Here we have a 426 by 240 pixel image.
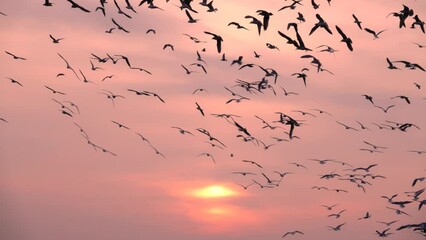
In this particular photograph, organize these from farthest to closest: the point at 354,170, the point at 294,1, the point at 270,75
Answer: the point at 354,170, the point at 270,75, the point at 294,1

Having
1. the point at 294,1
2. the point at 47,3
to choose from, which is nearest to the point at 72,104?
the point at 47,3

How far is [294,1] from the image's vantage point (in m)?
60.6

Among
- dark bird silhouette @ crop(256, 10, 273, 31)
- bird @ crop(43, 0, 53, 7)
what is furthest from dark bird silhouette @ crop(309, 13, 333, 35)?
bird @ crop(43, 0, 53, 7)

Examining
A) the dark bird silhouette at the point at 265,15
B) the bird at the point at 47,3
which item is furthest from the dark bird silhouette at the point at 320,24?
the bird at the point at 47,3

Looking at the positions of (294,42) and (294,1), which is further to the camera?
(294,1)

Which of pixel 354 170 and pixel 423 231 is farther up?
pixel 354 170

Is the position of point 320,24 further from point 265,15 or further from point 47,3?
point 47,3

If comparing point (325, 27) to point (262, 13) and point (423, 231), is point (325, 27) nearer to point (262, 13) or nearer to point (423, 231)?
point (262, 13)

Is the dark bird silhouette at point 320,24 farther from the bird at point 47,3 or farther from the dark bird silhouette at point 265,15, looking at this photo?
the bird at point 47,3

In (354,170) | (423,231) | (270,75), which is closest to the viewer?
(423,231)

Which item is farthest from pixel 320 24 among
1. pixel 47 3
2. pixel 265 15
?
pixel 47 3

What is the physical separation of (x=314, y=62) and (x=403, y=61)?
638 centimetres

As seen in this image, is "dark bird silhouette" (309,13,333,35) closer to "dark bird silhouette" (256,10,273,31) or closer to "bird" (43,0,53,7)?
"dark bird silhouette" (256,10,273,31)

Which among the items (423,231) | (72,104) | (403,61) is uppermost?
(403,61)
